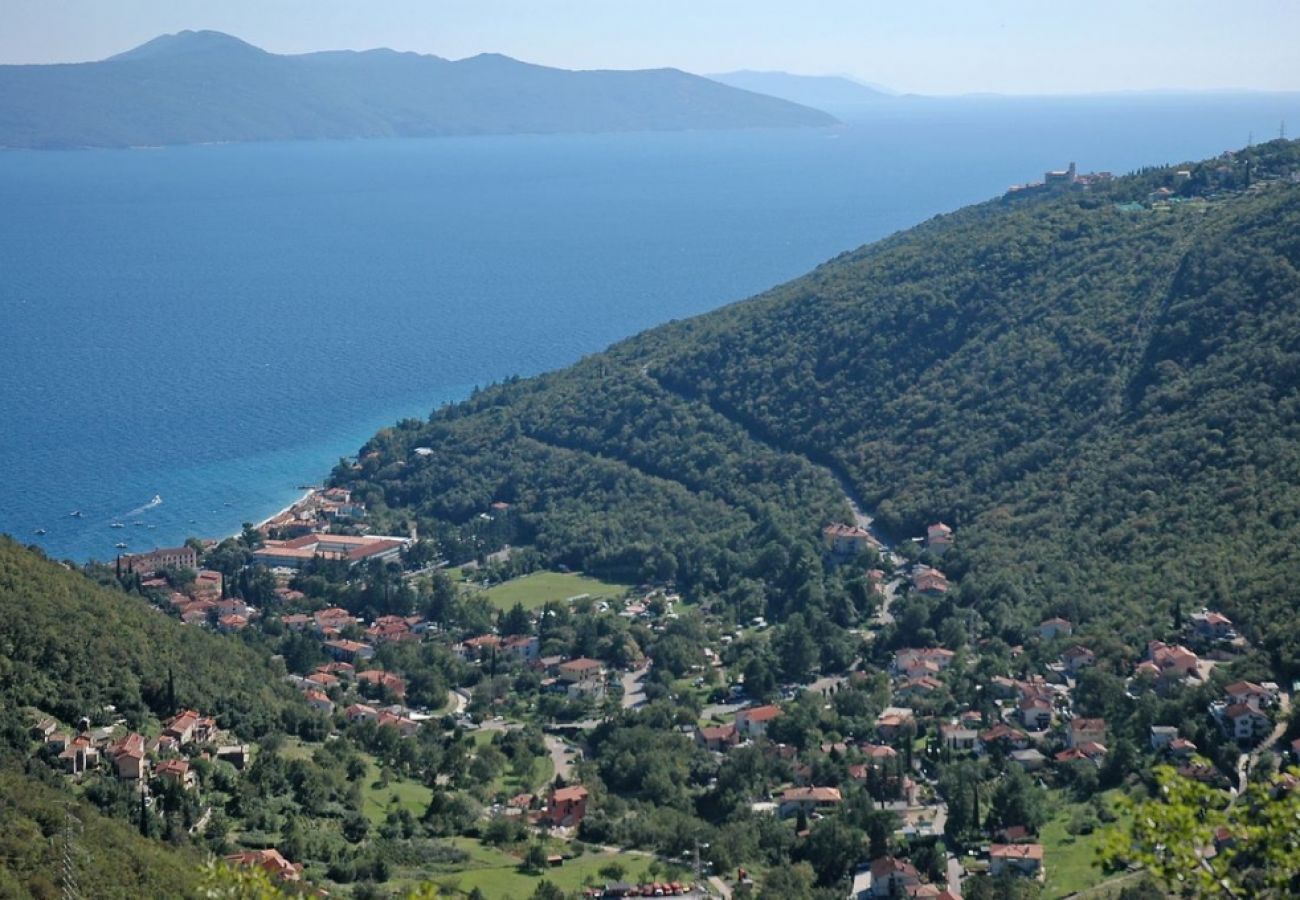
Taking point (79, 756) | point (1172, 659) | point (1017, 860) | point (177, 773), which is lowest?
point (1017, 860)

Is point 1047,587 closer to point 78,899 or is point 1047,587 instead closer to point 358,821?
point 358,821

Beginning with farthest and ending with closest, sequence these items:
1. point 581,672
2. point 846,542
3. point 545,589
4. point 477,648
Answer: point 545,589, point 846,542, point 477,648, point 581,672

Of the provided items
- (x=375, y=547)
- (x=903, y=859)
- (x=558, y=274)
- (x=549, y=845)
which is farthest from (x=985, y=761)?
(x=558, y=274)

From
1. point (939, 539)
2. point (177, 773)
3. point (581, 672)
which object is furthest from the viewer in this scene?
point (939, 539)

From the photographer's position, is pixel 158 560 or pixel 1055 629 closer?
pixel 1055 629

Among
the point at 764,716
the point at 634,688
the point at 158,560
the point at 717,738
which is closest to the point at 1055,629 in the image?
the point at 764,716

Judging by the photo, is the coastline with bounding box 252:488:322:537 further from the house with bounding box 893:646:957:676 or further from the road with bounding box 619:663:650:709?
the house with bounding box 893:646:957:676

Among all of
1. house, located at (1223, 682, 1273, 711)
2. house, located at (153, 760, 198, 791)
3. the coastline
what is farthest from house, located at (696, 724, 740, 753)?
the coastline

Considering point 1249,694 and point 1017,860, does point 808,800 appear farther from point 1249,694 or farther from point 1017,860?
point 1249,694
